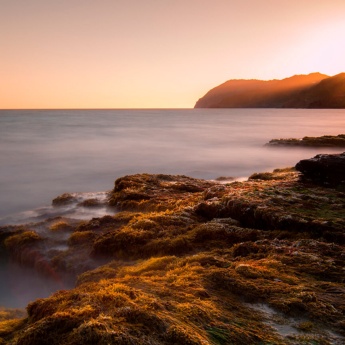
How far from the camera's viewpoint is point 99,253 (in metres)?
9.88

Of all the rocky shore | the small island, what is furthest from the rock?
the small island

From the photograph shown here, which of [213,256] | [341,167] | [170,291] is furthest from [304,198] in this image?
[170,291]

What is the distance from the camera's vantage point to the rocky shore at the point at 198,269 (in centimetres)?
416

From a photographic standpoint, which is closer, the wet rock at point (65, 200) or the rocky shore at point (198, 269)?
the rocky shore at point (198, 269)

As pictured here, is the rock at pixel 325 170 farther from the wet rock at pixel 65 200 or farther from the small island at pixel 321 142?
the small island at pixel 321 142

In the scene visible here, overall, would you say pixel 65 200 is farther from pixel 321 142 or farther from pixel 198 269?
pixel 321 142

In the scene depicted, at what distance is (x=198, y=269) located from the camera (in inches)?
257

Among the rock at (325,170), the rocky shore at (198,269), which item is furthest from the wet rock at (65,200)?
the rock at (325,170)

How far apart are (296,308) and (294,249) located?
2705mm

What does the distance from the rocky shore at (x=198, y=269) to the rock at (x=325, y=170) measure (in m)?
0.09

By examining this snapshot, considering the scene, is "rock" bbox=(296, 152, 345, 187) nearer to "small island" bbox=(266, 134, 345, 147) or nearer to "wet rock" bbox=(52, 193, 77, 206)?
"wet rock" bbox=(52, 193, 77, 206)

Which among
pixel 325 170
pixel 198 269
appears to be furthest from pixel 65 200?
pixel 198 269

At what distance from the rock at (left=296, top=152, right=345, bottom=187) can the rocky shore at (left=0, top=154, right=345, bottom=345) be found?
0.31 feet

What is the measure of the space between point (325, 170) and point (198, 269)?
29.0 feet
